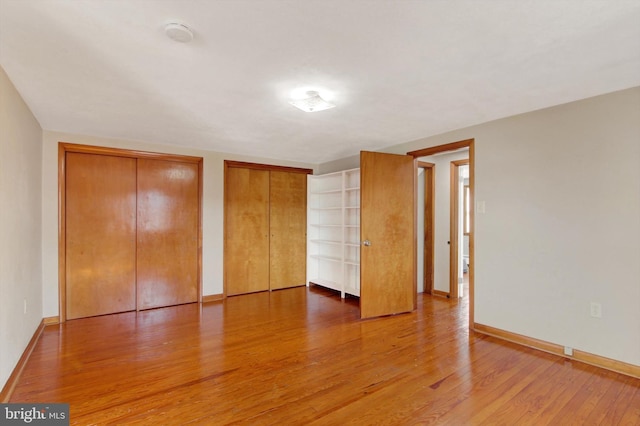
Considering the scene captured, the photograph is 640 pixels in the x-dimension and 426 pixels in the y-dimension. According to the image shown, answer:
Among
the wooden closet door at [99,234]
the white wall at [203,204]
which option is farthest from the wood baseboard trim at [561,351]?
the wooden closet door at [99,234]

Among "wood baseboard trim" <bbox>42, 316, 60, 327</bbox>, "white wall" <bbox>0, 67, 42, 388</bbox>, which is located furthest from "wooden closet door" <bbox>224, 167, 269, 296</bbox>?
"white wall" <bbox>0, 67, 42, 388</bbox>

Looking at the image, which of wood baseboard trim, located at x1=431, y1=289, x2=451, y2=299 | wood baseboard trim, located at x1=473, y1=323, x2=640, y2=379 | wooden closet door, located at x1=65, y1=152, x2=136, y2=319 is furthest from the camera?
wood baseboard trim, located at x1=431, y1=289, x2=451, y2=299

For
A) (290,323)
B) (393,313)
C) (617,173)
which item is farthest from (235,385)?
(617,173)

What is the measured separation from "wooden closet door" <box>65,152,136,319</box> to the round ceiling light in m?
2.97

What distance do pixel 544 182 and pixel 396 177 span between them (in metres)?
1.56

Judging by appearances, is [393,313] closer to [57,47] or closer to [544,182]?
[544,182]

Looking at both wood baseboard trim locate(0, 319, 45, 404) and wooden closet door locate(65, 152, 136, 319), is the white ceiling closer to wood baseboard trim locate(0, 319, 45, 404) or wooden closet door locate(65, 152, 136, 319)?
wooden closet door locate(65, 152, 136, 319)

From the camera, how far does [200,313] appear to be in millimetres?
4059

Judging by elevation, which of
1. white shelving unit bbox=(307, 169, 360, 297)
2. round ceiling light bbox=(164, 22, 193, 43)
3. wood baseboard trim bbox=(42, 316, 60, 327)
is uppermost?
round ceiling light bbox=(164, 22, 193, 43)

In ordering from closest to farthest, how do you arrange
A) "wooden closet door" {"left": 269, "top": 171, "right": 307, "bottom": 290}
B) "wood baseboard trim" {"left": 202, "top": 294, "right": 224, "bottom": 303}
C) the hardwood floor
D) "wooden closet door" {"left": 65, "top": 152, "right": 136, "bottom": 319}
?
the hardwood floor → "wooden closet door" {"left": 65, "top": 152, "right": 136, "bottom": 319} → "wood baseboard trim" {"left": 202, "top": 294, "right": 224, "bottom": 303} → "wooden closet door" {"left": 269, "top": 171, "right": 307, "bottom": 290}

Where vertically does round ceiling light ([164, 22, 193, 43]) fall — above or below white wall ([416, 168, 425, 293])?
above

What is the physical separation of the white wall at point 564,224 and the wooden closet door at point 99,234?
425cm

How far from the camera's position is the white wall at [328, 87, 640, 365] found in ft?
8.24

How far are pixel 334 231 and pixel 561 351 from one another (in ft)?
11.0
